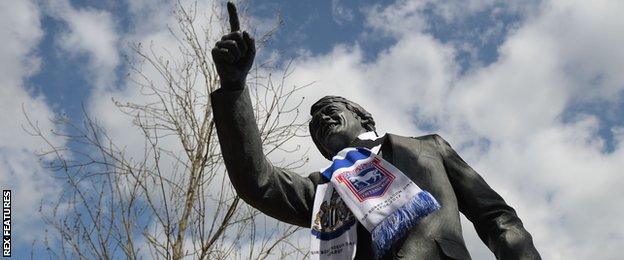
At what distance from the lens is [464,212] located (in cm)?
298

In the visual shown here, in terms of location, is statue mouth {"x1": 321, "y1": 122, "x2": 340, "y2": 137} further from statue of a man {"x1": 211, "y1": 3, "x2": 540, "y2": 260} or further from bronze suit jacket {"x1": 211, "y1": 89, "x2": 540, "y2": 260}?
bronze suit jacket {"x1": 211, "y1": 89, "x2": 540, "y2": 260}

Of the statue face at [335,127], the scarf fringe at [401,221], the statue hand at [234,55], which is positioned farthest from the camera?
the statue face at [335,127]

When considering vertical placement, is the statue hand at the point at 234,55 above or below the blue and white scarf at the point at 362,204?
above

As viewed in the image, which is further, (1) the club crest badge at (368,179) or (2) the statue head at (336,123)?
(2) the statue head at (336,123)

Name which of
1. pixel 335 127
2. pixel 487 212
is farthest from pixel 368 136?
pixel 487 212

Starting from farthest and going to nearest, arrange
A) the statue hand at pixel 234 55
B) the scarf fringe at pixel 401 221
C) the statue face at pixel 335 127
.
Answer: the statue face at pixel 335 127 < the statue hand at pixel 234 55 < the scarf fringe at pixel 401 221

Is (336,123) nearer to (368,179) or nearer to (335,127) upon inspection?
(335,127)

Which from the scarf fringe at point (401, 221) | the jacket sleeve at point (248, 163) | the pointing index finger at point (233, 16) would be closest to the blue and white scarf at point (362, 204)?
the scarf fringe at point (401, 221)

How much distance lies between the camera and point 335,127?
10.4ft

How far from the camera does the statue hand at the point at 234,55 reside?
2670 millimetres

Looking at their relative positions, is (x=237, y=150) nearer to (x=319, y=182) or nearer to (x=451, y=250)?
(x=319, y=182)

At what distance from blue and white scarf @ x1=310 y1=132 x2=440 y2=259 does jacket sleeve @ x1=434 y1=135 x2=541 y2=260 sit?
306 millimetres

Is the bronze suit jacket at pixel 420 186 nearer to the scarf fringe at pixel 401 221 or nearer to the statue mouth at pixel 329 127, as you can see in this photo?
the scarf fringe at pixel 401 221

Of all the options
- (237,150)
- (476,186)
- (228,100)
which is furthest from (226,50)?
(476,186)
